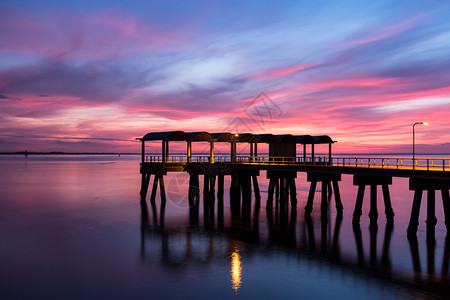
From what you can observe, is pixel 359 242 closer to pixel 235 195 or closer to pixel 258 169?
pixel 258 169

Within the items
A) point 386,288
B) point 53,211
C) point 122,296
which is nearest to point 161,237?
point 122,296

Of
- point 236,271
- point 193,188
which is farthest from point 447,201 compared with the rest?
point 193,188

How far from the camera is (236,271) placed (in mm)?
20453

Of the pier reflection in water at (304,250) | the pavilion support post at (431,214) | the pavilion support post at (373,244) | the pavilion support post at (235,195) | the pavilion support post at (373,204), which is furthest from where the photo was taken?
the pavilion support post at (235,195)

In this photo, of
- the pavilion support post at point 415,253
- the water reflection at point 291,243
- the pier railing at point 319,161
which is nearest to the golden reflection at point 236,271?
the water reflection at point 291,243

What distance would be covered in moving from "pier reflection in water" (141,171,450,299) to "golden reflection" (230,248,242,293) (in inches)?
1.8

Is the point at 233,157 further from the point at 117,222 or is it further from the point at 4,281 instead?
the point at 4,281

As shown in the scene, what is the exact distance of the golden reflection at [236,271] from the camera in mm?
18562

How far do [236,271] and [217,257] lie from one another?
8.97ft

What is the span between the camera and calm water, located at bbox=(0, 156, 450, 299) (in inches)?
708

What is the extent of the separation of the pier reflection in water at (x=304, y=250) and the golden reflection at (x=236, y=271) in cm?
5

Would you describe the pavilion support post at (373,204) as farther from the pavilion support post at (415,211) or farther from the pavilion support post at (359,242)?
the pavilion support post at (415,211)

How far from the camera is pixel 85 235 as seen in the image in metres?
29.8

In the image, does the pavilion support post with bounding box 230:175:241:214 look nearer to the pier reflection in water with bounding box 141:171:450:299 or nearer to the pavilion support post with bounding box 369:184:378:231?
the pier reflection in water with bounding box 141:171:450:299
